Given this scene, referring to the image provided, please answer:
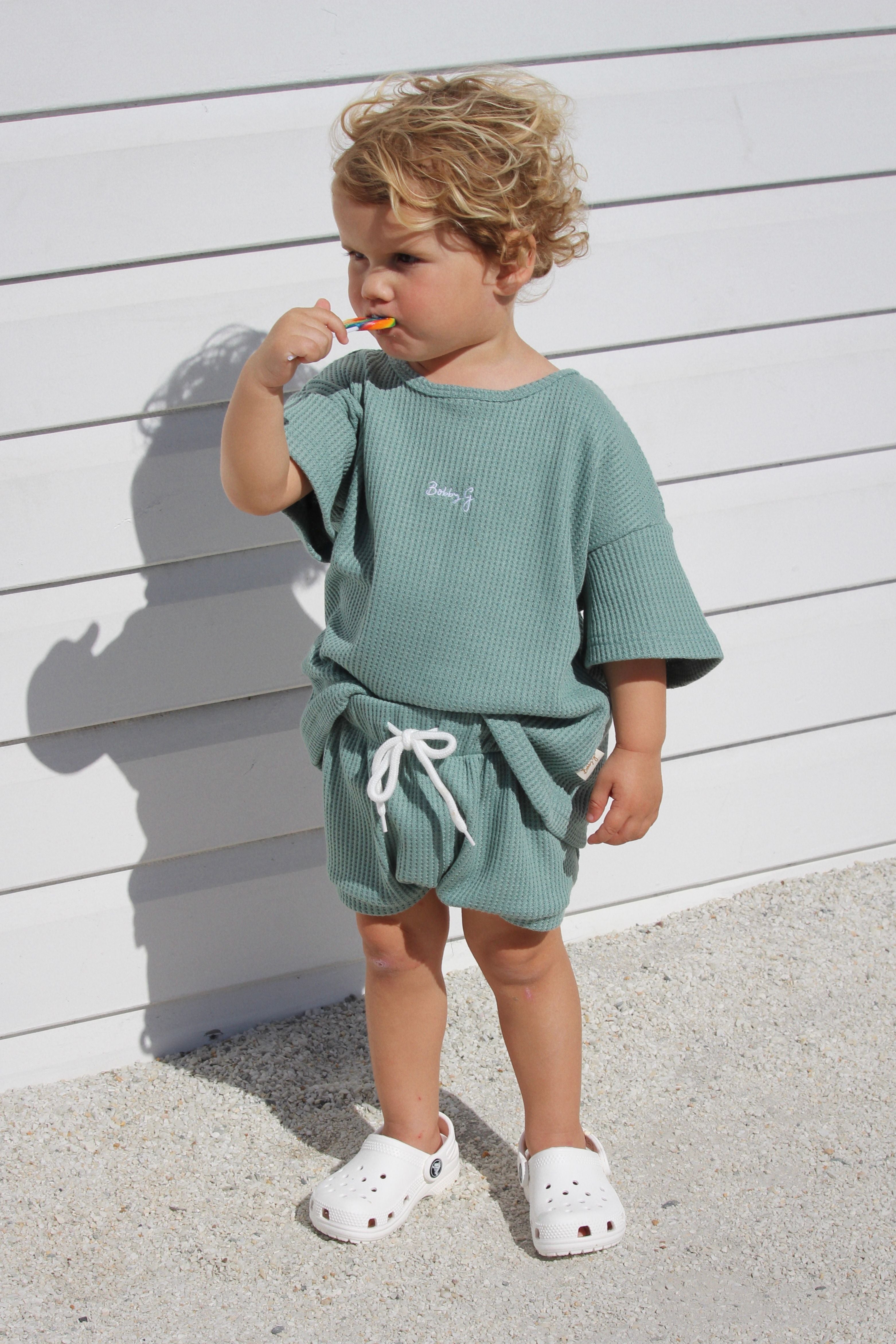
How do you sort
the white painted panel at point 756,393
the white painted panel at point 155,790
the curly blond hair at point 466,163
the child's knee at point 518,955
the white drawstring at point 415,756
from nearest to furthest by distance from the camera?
1. the curly blond hair at point 466,163
2. the white drawstring at point 415,756
3. the child's knee at point 518,955
4. the white painted panel at point 155,790
5. the white painted panel at point 756,393

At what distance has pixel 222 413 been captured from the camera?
6.20 ft

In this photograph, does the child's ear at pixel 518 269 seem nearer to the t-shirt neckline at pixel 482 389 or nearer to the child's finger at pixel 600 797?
the t-shirt neckline at pixel 482 389

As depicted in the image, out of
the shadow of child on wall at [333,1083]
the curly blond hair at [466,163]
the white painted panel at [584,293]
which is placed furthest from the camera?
the white painted panel at [584,293]

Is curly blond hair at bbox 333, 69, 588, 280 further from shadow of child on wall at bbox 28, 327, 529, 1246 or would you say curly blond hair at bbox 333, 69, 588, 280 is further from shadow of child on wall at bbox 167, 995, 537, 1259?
shadow of child on wall at bbox 167, 995, 537, 1259

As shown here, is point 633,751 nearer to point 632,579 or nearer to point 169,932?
point 632,579

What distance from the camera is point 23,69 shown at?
1753 mm

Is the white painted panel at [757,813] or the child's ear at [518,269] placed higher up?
the child's ear at [518,269]

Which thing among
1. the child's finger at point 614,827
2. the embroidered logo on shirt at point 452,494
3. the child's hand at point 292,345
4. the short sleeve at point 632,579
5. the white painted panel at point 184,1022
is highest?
the child's hand at point 292,345

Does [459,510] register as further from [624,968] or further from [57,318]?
[624,968]

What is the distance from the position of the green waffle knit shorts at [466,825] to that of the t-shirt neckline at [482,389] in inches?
15.9

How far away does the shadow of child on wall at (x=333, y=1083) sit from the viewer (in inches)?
68.1

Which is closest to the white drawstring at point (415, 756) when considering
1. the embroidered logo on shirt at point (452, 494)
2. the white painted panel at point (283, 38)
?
the embroidered logo on shirt at point (452, 494)

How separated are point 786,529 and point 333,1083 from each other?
52.4 inches

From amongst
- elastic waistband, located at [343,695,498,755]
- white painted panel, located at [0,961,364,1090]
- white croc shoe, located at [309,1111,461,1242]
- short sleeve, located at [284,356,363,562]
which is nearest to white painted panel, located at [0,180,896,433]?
short sleeve, located at [284,356,363,562]
